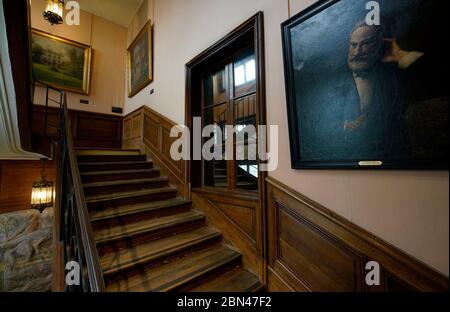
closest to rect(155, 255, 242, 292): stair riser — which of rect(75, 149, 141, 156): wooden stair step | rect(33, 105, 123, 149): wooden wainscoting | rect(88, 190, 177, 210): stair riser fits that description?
rect(88, 190, 177, 210): stair riser

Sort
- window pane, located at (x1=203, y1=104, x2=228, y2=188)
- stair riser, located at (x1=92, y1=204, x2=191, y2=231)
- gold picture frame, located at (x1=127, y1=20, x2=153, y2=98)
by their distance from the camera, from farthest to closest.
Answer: gold picture frame, located at (x1=127, y1=20, x2=153, y2=98), window pane, located at (x1=203, y1=104, x2=228, y2=188), stair riser, located at (x1=92, y1=204, x2=191, y2=231)

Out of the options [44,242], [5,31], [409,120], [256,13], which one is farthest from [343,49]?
[44,242]

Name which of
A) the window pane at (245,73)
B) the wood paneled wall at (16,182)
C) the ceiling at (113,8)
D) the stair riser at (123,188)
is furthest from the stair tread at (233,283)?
the ceiling at (113,8)

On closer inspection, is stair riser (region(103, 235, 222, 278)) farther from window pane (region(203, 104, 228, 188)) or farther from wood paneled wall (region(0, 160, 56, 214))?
wood paneled wall (region(0, 160, 56, 214))

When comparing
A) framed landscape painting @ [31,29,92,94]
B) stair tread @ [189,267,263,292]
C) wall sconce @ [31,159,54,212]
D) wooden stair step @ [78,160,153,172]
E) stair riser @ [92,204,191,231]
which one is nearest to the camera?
stair tread @ [189,267,263,292]

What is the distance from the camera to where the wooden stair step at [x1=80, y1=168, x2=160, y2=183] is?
2473 millimetres

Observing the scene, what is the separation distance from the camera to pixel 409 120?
0.99 m

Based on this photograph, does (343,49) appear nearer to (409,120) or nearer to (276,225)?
(409,120)

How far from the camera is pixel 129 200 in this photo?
89.5 inches

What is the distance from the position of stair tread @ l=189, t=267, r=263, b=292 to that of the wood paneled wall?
4055 mm

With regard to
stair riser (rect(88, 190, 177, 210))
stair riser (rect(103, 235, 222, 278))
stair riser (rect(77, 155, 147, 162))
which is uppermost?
stair riser (rect(77, 155, 147, 162))

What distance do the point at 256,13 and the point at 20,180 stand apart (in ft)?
15.7

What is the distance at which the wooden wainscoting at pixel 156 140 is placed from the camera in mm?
2744

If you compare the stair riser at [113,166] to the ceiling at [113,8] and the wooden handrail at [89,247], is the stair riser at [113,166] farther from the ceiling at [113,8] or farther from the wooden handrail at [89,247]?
the ceiling at [113,8]
